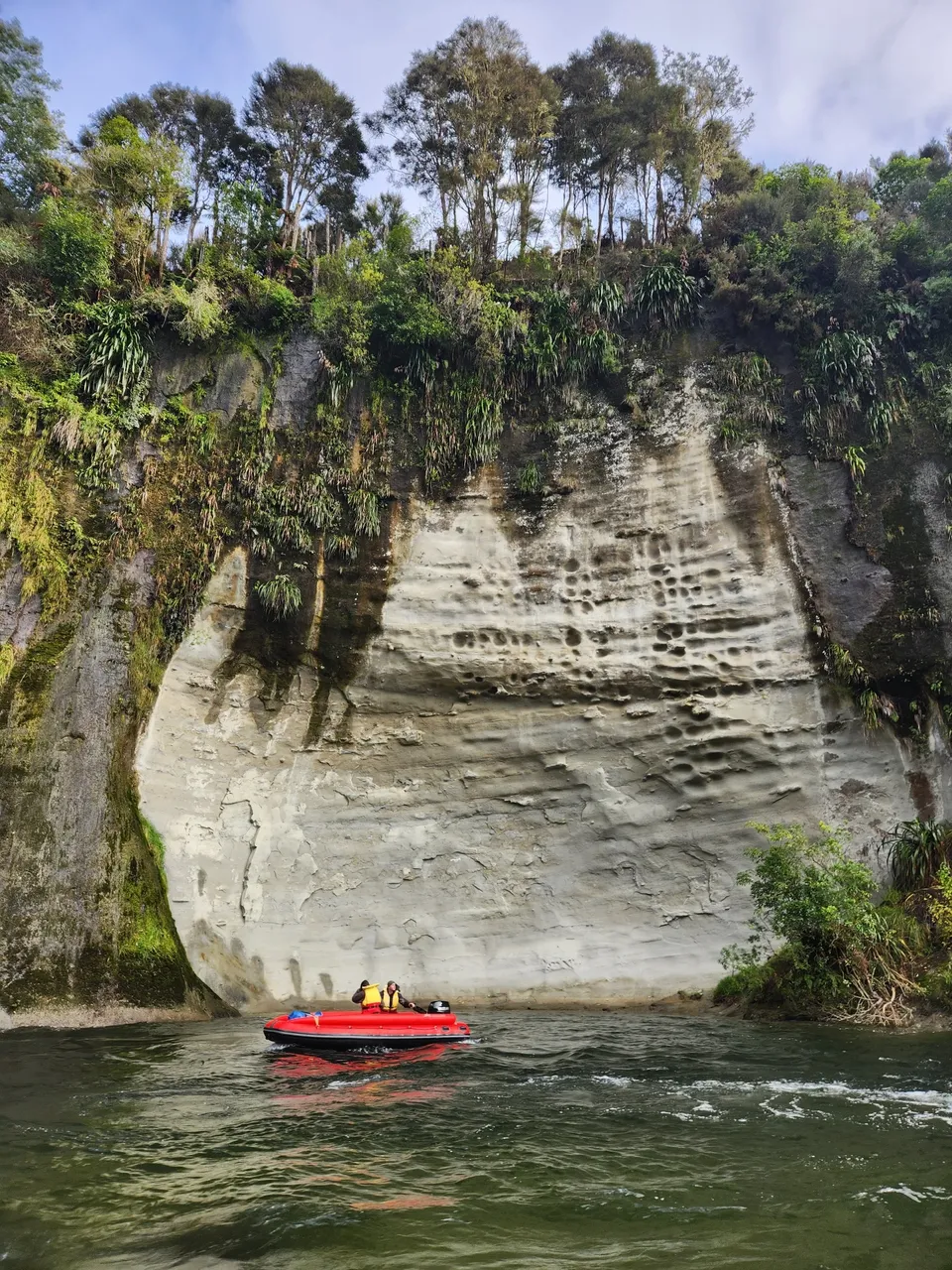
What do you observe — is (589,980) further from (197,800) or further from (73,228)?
(73,228)

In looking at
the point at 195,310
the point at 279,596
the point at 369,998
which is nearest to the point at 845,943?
the point at 369,998

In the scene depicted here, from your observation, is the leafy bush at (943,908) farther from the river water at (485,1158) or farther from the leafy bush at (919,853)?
the river water at (485,1158)

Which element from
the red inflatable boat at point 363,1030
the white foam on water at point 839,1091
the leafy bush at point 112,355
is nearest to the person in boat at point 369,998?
the red inflatable boat at point 363,1030

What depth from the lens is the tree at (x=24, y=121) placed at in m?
18.2

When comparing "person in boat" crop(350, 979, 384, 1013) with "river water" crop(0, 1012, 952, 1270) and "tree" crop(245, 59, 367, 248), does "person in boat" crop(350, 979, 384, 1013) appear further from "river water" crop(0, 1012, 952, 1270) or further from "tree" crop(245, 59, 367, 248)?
"tree" crop(245, 59, 367, 248)

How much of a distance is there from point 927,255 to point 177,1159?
19.0 m

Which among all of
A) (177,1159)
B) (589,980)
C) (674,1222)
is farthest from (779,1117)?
(589,980)

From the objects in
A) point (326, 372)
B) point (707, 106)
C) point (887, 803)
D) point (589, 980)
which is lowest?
point (589, 980)

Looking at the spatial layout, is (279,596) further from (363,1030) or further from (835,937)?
(835,937)

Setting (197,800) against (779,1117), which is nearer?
(779,1117)

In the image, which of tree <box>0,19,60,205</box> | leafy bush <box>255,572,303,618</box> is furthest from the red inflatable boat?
tree <box>0,19,60,205</box>

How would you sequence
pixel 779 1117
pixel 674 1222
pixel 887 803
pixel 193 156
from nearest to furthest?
1. pixel 674 1222
2. pixel 779 1117
3. pixel 887 803
4. pixel 193 156

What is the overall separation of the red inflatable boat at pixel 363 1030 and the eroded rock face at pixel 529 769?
3.77 m

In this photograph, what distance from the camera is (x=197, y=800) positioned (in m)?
14.1
